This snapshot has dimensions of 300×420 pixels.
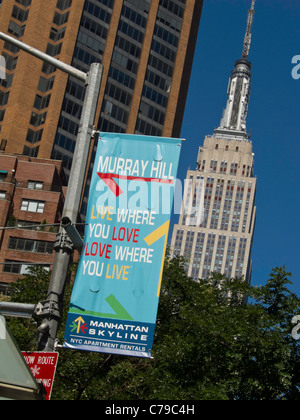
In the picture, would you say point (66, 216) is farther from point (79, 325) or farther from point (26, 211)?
point (26, 211)

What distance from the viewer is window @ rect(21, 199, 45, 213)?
9594 cm

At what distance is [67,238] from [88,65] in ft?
401

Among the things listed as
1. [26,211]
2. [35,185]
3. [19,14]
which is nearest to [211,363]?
[26,211]

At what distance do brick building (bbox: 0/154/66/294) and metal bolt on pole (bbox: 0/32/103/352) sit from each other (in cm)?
7499

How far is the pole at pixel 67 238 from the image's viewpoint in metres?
12.3

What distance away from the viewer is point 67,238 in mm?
12750

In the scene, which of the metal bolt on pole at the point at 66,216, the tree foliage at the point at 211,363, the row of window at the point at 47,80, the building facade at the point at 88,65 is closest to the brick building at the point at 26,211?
the row of window at the point at 47,80

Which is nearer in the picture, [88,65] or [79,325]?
[79,325]

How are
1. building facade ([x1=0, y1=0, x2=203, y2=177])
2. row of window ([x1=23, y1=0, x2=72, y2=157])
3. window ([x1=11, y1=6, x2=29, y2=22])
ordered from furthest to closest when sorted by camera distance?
window ([x1=11, y1=6, x2=29, y2=22]), building facade ([x1=0, y1=0, x2=203, y2=177]), row of window ([x1=23, y1=0, x2=72, y2=157])

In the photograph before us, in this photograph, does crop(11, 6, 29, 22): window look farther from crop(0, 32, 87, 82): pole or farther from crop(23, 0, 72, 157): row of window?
crop(0, 32, 87, 82): pole

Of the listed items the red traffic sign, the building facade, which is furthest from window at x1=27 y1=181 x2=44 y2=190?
the red traffic sign

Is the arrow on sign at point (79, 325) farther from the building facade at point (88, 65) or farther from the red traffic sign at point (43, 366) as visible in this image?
the building facade at point (88, 65)

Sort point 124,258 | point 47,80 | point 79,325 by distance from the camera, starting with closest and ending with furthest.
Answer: point 79,325 < point 124,258 < point 47,80

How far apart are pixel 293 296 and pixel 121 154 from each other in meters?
23.3
